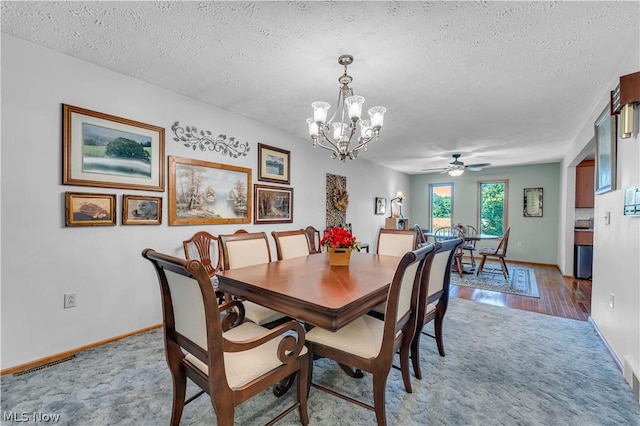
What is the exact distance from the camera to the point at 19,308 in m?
2.04

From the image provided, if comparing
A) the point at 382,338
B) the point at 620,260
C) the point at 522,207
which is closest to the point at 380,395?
the point at 382,338

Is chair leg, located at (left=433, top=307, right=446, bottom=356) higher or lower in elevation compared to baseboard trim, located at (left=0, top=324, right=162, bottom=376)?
higher

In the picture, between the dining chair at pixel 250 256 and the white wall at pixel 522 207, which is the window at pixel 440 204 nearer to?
the white wall at pixel 522 207

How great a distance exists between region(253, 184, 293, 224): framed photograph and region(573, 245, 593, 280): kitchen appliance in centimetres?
516

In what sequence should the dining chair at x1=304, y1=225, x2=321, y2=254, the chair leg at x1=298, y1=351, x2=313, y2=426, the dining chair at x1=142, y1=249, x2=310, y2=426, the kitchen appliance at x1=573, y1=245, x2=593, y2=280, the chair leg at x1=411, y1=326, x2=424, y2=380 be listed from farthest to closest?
the kitchen appliance at x1=573, y1=245, x2=593, y2=280
the dining chair at x1=304, y1=225, x2=321, y2=254
the chair leg at x1=411, y1=326, x2=424, y2=380
the chair leg at x1=298, y1=351, x2=313, y2=426
the dining chair at x1=142, y1=249, x2=310, y2=426

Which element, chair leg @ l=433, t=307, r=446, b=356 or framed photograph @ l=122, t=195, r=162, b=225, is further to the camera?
framed photograph @ l=122, t=195, r=162, b=225

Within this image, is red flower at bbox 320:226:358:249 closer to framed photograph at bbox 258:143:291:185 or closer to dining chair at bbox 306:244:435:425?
dining chair at bbox 306:244:435:425

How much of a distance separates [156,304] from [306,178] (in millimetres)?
2780

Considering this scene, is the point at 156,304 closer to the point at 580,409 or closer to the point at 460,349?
the point at 460,349

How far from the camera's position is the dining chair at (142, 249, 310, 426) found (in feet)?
3.65

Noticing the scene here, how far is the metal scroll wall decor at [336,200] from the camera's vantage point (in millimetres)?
5148

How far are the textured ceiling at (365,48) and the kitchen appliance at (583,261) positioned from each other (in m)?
2.75

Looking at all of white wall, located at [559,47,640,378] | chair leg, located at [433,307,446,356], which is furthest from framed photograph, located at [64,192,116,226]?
white wall, located at [559,47,640,378]

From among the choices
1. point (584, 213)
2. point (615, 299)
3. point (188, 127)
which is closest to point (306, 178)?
point (188, 127)
